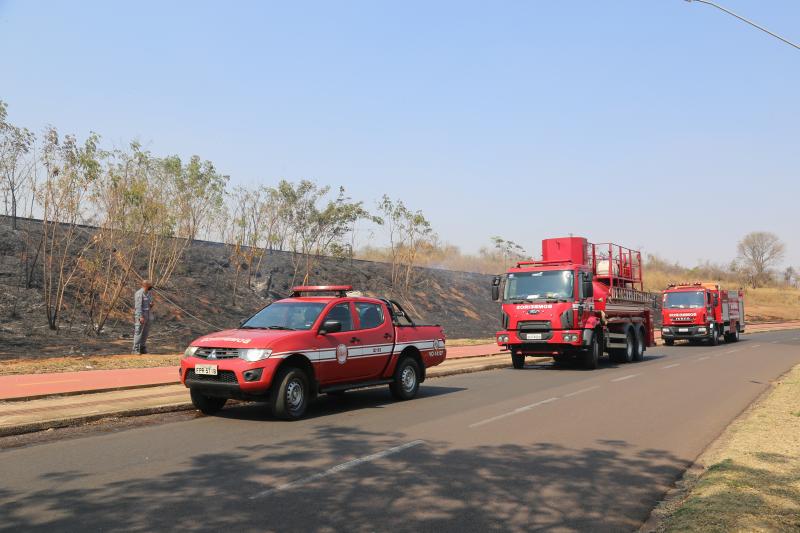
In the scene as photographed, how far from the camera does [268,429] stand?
8828 mm

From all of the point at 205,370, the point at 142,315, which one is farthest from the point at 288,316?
the point at 142,315

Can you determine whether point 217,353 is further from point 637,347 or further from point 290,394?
point 637,347

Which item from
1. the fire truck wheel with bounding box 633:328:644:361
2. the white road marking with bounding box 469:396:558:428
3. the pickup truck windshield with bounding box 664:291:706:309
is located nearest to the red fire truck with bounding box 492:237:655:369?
the fire truck wheel with bounding box 633:328:644:361

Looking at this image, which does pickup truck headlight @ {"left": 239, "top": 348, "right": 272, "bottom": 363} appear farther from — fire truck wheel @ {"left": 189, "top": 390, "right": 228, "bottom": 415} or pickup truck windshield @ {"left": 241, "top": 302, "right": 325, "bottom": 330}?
fire truck wheel @ {"left": 189, "top": 390, "right": 228, "bottom": 415}

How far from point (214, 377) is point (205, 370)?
178 millimetres

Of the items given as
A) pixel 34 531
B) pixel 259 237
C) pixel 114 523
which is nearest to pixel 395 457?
pixel 114 523

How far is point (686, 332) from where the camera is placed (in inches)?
1260

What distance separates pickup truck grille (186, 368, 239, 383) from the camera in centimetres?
915

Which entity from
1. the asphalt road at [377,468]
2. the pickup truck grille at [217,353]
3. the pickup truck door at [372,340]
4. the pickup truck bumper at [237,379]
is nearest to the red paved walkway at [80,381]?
the asphalt road at [377,468]

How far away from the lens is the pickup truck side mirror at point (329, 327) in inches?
396

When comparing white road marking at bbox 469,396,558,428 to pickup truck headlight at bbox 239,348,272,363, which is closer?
pickup truck headlight at bbox 239,348,272,363

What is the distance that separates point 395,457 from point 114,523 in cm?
308

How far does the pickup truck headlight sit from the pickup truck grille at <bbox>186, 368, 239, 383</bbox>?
0.28 meters

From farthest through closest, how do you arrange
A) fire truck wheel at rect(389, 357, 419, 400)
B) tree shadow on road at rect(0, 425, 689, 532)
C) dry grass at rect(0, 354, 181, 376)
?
dry grass at rect(0, 354, 181, 376) < fire truck wheel at rect(389, 357, 419, 400) < tree shadow on road at rect(0, 425, 689, 532)
